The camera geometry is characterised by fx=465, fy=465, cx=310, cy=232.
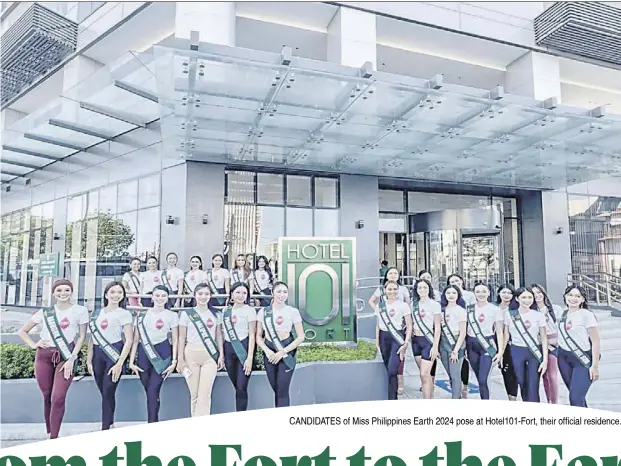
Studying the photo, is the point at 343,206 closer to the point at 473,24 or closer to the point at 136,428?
the point at 473,24

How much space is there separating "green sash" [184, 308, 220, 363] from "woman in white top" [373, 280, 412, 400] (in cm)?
181

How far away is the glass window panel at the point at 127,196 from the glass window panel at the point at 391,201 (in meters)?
6.33

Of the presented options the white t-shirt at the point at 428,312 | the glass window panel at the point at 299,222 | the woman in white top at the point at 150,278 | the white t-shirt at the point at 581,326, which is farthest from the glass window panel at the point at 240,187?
the white t-shirt at the point at 581,326

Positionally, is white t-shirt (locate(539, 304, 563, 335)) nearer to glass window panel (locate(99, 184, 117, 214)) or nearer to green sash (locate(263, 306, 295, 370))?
green sash (locate(263, 306, 295, 370))

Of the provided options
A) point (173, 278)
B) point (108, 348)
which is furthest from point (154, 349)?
point (173, 278)

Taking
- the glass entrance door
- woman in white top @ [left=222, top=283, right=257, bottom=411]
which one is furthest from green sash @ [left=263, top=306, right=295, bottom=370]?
the glass entrance door

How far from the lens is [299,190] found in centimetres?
1166

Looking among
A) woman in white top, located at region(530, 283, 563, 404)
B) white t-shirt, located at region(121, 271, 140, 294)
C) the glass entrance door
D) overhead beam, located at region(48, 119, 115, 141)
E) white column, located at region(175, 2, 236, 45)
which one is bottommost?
woman in white top, located at region(530, 283, 563, 404)

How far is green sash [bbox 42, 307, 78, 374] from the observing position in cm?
431

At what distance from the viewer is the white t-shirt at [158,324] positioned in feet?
14.5

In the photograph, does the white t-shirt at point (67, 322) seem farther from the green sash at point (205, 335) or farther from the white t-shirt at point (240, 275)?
the white t-shirt at point (240, 275)

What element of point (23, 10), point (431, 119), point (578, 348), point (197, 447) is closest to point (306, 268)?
point (197, 447)

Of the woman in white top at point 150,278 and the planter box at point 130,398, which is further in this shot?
the woman in white top at point 150,278

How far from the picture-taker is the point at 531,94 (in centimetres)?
1236
